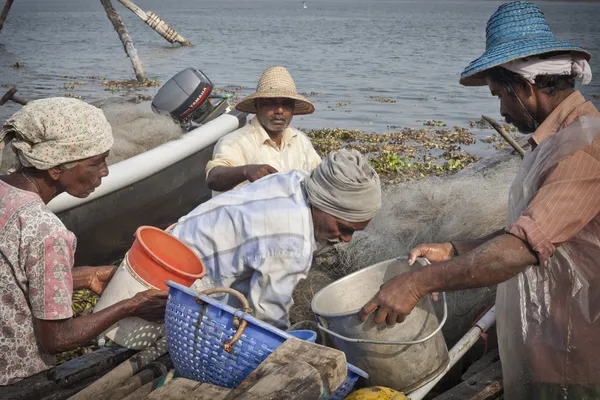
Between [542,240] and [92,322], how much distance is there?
178cm

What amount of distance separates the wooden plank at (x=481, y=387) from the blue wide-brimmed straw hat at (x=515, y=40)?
1424 millimetres

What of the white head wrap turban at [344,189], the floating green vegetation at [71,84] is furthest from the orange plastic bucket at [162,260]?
the floating green vegetation at [71,84]

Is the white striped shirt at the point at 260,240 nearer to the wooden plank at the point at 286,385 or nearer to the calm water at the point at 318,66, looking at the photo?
the wooden plank at the point at 286,385

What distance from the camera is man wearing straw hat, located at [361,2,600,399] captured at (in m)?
2.36

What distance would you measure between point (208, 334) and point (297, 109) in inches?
141

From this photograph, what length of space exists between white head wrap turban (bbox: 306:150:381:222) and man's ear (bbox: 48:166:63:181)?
3.48 feet

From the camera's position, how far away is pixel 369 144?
11969mm

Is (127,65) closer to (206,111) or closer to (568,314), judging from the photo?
(206,111)

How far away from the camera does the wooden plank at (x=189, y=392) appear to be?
2117 mm

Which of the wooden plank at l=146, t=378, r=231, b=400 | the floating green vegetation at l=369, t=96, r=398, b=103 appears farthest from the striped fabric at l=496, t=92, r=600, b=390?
the floating green vegetation at l=369, t=96, r=398, b=103

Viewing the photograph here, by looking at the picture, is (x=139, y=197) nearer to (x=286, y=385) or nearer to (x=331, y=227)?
(x=331, y=227)

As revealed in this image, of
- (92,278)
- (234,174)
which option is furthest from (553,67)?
(234,174)

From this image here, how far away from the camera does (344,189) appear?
9.36 ft

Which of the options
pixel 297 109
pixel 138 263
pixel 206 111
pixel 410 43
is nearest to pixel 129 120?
pixel 206 111
